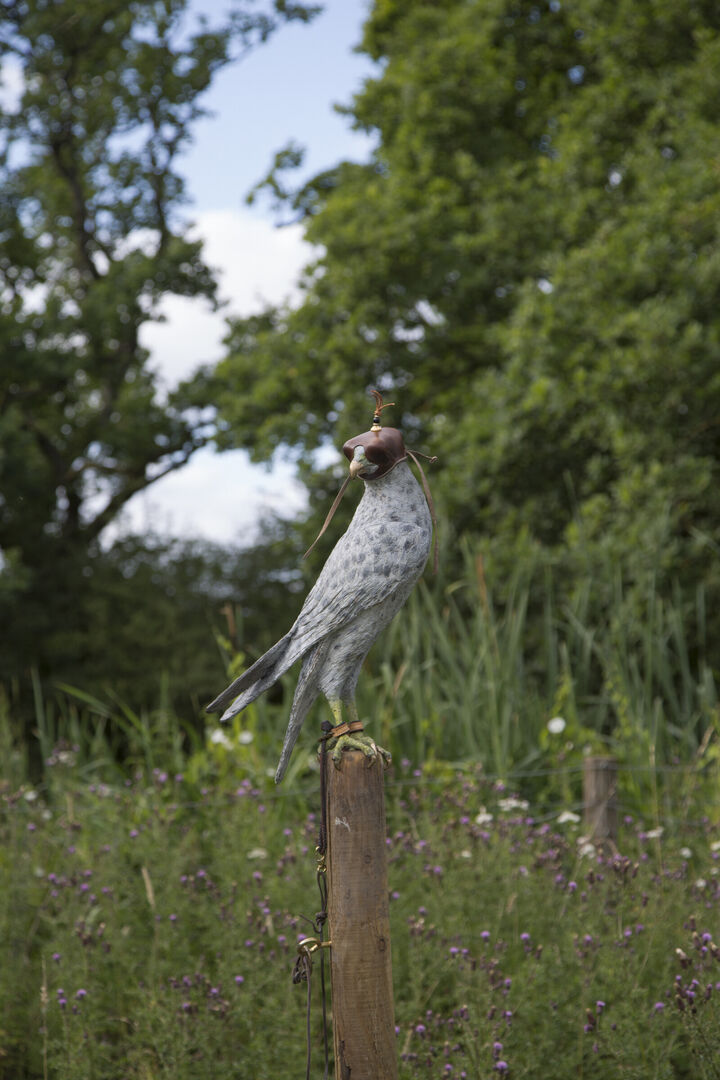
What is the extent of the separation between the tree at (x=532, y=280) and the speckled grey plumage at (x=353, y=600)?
4461mm

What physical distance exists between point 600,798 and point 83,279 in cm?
1113

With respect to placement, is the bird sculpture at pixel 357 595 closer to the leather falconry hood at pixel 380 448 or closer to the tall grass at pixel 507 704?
the leather falconry hood at pixel 380 448

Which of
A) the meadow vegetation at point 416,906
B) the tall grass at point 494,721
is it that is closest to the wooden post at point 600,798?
Answer: the meadow vegetation at point 416,906

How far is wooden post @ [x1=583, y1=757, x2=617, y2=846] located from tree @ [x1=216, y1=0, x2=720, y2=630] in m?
2.58

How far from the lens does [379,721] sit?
15.8ft

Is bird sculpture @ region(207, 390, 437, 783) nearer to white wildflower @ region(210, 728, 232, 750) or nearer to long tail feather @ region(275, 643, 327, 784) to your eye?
long tail feather @ region(275, 643, 327, 784)

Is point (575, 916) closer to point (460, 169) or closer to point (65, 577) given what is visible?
point (460, 169)

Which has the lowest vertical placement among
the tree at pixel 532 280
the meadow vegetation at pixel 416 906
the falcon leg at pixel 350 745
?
the meadow vegetation at pixel 416 906

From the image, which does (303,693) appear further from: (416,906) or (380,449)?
(416,906)

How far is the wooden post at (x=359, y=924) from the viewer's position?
231 cm

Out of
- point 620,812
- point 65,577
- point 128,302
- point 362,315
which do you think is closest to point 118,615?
point 65,577

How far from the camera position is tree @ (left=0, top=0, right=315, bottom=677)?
1105 cm

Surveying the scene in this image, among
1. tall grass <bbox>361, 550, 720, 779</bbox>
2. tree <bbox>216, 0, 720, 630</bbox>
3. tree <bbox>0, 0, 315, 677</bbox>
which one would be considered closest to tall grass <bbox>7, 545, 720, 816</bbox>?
tall grass <bbox>361, 550, 720, 779</bbox>

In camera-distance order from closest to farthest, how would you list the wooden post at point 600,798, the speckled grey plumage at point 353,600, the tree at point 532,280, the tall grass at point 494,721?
the speckled grey plumage at point 353,600 → the wooden post at point 600,798 → the tall grass at point 494,721 → the tree at point 532,280
